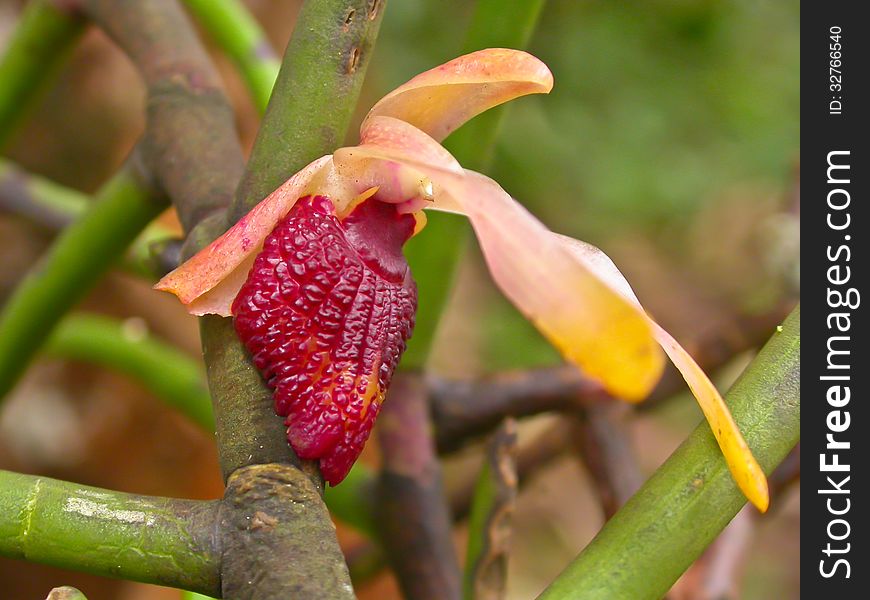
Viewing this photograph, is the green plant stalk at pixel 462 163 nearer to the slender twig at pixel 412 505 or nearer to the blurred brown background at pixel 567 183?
the slender twig at pixel 412 505

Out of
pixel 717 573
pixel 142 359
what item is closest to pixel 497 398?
pixel 717 573

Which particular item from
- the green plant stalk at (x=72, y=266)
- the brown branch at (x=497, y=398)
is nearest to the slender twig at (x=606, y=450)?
the brown branch at (x=497, y=398)

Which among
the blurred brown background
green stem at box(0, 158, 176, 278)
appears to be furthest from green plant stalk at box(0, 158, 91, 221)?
the blurred brown background

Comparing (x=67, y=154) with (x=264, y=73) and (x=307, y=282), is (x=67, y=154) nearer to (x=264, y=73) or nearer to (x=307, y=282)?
(x=264, y=73)

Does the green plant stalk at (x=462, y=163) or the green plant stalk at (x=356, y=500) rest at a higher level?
the green plant stalk at (x=462, y=163)

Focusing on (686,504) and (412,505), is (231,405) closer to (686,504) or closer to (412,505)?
(686,504)

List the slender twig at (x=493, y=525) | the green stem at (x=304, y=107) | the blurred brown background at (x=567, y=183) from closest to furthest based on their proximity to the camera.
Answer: the green stem at (x=304, y=107), the slender twig at (x=493, y=525), the blurred brown background at (x=567, y=183)
